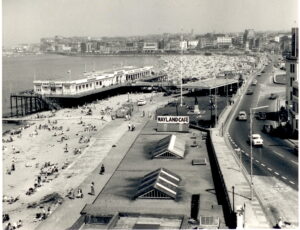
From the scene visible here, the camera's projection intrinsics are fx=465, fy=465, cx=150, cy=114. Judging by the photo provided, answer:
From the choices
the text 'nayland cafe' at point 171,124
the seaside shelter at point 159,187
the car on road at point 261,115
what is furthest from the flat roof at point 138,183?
the car on road at point 261,115

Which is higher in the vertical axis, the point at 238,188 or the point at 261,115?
the point at 261,115

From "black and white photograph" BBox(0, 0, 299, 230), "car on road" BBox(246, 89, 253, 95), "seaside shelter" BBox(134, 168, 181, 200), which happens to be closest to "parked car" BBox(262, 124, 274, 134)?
"black and white photograph" BBox(0, 0, 299, 230)

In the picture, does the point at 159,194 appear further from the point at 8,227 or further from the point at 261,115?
the point at 261,115

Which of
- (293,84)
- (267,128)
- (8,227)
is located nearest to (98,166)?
(8,227)

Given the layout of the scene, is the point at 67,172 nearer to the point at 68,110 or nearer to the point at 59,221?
the point at 59,221

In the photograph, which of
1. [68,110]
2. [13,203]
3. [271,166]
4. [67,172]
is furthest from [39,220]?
[68,110]

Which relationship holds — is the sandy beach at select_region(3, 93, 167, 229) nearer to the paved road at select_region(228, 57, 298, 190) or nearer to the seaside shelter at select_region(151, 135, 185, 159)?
the seaside shelter at select_region(151, 135, 185, 159)

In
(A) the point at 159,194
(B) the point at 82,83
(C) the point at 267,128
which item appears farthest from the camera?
(B) the point at 82,83
